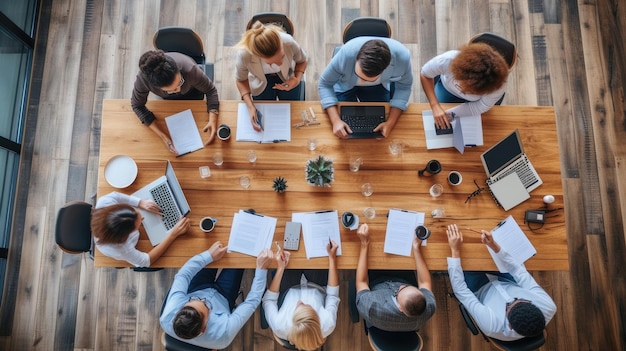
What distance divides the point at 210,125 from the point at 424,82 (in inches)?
59.2

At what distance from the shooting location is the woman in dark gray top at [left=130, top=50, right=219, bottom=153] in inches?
81.2

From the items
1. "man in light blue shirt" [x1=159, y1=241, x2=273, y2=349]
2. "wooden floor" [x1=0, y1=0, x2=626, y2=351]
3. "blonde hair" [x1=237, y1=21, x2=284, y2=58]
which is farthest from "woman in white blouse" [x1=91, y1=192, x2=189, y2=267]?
"blonde hair" [x1=237, y1=21, x2=284, y2=58]

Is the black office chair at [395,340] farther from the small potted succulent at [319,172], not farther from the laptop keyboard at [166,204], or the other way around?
the laptop keyboard at [166,204]

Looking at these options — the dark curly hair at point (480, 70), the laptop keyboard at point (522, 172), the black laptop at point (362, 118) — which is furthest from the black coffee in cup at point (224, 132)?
the laptop keyboard at point (522, 172)

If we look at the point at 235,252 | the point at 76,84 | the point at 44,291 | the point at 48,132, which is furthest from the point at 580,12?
the point at 44,291

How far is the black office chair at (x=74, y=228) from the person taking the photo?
2.25 meters

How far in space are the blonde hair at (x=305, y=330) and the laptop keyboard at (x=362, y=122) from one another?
115 centimetres

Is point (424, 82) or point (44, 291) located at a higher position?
point (424, 82)

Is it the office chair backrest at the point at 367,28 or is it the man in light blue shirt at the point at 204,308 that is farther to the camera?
the office chair backrest at the point at 367,28

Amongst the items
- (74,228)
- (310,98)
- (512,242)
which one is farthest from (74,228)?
(512,242)

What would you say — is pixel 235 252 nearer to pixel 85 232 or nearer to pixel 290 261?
pixel 290 261

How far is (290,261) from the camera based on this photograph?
2.26m

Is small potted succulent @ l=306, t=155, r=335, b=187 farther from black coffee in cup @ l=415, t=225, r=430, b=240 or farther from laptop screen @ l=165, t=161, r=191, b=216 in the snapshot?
laptop screen @ l=165, t=161, r=191, b=216

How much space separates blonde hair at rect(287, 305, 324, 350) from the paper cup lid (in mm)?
1325
